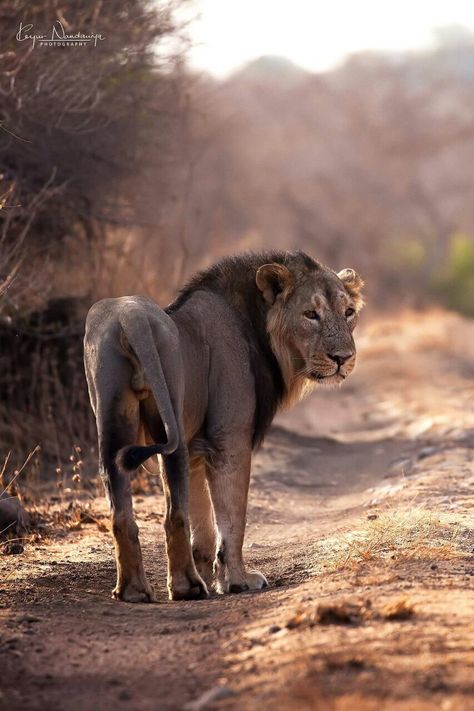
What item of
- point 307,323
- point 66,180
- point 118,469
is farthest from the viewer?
point 66,180

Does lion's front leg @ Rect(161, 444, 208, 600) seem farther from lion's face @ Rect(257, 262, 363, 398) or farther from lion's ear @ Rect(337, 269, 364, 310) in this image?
lion's ear @ Rect(337, 269, 364, 310)

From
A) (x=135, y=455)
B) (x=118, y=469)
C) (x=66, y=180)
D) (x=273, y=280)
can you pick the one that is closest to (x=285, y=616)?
(x=135, y=455)

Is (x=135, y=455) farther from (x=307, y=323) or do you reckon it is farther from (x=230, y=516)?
(x=307, y=323)

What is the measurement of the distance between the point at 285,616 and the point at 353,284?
249 cm

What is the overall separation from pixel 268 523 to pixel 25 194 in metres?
3.79

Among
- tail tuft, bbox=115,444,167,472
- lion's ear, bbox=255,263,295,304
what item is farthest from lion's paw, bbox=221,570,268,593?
lion's ear, bbox=255,263,295,304

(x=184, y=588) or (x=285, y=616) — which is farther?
(x=184, y=588)

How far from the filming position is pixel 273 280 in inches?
245

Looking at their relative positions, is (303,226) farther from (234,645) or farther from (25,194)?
(234,645)

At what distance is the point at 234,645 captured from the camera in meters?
4.24

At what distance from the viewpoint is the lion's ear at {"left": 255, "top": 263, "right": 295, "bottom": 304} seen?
617 centimetres

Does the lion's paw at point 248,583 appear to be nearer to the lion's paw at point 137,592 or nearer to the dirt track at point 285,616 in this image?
the dirt track at point 285,616

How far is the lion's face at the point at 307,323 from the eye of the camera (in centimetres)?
612

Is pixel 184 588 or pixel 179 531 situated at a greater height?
pixel 179 531
